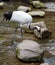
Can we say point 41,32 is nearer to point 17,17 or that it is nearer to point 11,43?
point 17,17

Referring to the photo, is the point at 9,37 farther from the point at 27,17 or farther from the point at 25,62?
the point at 25,62

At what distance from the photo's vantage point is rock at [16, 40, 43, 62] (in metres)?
5.57

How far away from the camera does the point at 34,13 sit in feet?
36.2

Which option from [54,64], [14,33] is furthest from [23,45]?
[14,33]

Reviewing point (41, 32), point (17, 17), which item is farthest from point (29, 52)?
point (41, 32)

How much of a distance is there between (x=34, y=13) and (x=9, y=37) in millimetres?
3755

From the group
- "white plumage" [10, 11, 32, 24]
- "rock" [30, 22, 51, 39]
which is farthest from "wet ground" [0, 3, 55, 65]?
"white plumage" [10, 11, 32, 24]

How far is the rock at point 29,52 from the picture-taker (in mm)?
5570

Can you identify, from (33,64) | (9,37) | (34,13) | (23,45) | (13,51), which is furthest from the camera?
(34,13)

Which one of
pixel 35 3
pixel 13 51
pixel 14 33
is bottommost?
pixel 35 3

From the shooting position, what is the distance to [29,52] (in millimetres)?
5652

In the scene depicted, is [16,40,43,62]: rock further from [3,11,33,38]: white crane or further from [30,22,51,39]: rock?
[30,22,51,39]: rock

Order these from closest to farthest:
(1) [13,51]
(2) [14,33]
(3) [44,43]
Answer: (1) [13,51] < (3) [44,43] < (2) [14,33]

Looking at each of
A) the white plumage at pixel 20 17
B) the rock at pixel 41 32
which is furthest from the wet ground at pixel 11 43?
the white plumage at pixel 20 17
